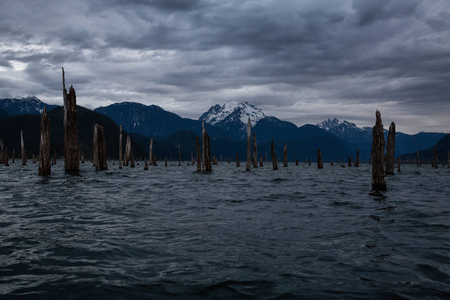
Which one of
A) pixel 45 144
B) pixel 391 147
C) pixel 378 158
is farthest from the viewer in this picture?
pixel 391 147

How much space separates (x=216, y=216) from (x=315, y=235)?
374 cm

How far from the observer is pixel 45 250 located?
6.91m

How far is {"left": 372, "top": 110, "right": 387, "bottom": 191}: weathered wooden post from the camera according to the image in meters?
19.6

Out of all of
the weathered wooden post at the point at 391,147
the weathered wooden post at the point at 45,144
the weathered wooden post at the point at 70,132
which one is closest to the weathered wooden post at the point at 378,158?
the weathered wooden post at the point at 391,147

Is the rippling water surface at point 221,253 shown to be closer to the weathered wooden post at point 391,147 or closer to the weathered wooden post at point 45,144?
the weathered wooden post at point 45,144

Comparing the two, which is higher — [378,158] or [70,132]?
[70,132]

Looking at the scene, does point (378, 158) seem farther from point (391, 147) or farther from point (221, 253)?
point (391, 147)

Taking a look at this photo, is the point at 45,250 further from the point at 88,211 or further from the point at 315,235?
the point at 315,235

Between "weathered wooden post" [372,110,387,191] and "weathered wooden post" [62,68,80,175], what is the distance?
21.9m

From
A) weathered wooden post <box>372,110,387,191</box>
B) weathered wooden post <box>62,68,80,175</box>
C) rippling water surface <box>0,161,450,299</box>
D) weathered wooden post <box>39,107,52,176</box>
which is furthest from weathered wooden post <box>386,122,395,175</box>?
weathered wooden post <box>39,107,52,176</box>

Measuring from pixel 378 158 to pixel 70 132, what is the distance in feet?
73.9

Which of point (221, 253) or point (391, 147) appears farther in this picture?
point (391, 147)

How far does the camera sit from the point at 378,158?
1953cm

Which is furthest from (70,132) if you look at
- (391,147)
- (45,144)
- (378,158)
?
(391,147)
